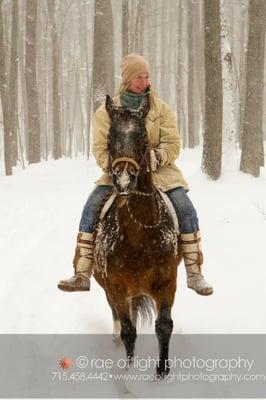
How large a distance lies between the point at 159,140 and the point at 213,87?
6.56 metres

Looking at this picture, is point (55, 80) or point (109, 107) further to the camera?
point (55, 80)

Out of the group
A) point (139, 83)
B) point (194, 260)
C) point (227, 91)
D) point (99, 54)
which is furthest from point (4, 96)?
point (194, 260)

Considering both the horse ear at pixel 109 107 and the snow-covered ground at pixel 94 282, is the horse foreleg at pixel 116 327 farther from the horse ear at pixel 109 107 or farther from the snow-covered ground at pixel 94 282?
the horse ear at pixel 109 107

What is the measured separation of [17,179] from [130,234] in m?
13.2

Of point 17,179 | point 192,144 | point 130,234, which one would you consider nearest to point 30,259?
point 130,234

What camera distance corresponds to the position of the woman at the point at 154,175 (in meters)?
4.45

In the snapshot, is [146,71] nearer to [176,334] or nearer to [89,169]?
[176,334]

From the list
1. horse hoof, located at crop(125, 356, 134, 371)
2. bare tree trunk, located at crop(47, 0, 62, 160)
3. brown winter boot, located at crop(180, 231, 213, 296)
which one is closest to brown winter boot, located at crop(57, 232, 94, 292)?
horse hoof, located at crop(125, 356, 134, 371)

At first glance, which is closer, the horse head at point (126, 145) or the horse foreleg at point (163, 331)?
the horse head at point (126, 145)

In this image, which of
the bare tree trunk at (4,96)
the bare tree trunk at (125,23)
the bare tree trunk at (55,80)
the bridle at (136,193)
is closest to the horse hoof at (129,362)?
the bridle at (136,193)

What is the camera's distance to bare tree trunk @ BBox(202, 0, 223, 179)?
10.8 m

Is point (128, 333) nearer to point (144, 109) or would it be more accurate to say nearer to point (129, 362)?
point (129, 362)

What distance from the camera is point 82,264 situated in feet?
15.9

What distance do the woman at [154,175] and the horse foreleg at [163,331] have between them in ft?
1.72
